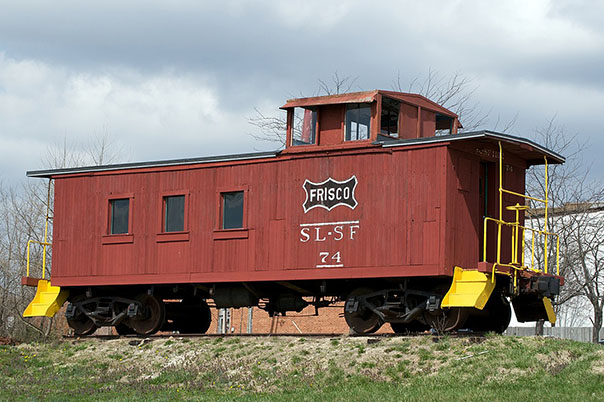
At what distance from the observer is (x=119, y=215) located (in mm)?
22344

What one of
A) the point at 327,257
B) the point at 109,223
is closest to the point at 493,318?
the point at 327,257

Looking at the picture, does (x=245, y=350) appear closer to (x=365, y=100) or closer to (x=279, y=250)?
(x=279, y=250)

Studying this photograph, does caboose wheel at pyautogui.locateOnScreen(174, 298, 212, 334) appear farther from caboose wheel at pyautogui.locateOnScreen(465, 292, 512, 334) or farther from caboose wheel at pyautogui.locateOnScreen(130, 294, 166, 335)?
caboose wheel at pyautogui.locateOnScreen(465, 292, 512, 334)

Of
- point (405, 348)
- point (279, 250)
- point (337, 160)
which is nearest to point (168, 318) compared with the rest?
point (279, 250)

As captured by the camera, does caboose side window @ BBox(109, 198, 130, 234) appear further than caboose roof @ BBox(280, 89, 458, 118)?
Yes

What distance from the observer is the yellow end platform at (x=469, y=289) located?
1725 cm

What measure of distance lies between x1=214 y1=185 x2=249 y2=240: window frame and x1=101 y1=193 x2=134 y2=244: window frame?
2.34 metres

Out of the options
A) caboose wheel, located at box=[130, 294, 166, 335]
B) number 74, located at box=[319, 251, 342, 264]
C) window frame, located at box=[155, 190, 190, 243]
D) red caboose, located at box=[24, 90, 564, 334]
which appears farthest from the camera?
caboose wheel, located at box=[130, 294, 166, 335]

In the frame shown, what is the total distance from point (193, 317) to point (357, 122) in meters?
7.04

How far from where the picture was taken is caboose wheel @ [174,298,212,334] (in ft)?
75.8

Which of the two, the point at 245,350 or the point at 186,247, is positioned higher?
the point at 186,247

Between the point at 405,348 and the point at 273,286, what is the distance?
4989 millimetres

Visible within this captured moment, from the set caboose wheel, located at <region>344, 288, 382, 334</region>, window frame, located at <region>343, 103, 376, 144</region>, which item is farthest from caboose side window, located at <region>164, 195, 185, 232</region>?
caboose wheel, located at <region>344, 288, 382, 334</region>

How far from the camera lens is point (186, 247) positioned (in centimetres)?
2116
